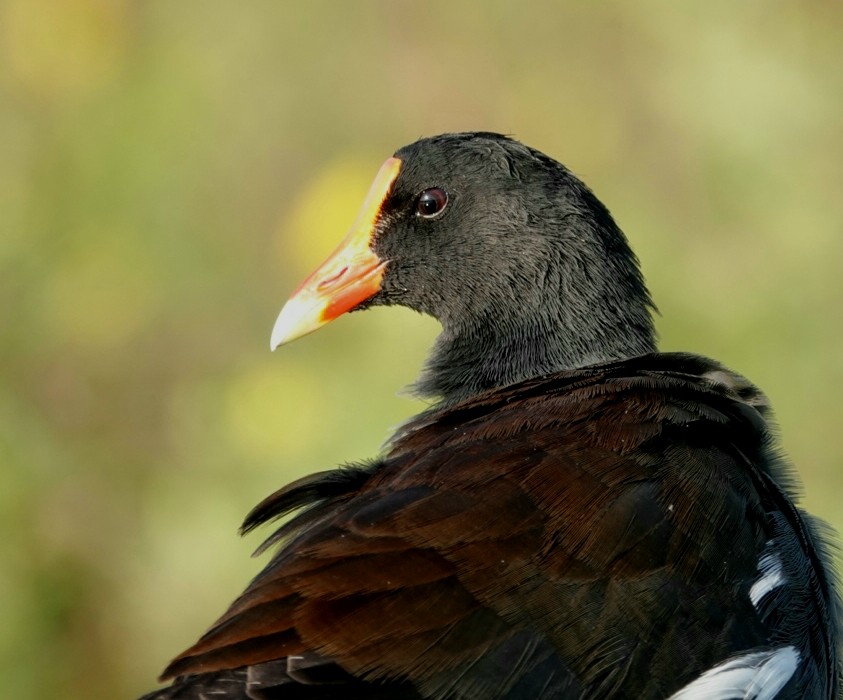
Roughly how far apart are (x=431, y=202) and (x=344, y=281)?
12.4 inches

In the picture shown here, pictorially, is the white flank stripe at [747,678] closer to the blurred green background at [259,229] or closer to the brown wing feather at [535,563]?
the brown wing feather at [535,563]

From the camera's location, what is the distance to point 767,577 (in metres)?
2.48

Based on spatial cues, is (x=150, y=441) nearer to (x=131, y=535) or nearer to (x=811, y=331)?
(x=131, y=535)

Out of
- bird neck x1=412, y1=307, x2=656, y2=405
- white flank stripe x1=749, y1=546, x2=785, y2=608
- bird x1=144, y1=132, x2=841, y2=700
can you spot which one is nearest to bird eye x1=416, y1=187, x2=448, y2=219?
bird neck x1=412, y1=307, x2=656, y2=405

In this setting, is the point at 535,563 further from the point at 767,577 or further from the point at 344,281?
the point at 344,281

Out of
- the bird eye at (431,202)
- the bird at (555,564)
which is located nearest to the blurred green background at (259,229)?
the bird eye at (431,202)

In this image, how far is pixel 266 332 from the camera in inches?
216

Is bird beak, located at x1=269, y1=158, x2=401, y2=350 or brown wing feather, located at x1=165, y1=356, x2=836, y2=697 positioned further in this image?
bird beak, located at x1=269, y1=158, x2=401, y2=350

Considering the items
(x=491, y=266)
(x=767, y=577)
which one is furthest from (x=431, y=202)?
(x=767, y=577)

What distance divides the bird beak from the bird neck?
354 mm

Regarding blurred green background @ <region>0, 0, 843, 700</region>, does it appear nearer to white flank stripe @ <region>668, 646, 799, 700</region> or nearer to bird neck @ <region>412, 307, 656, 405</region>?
bird neck @ <region>412, 307, 656, 405</region>

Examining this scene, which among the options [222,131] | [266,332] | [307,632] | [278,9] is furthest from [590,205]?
[278,9]

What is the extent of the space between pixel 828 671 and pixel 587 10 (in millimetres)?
4259

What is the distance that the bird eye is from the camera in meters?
3.64
